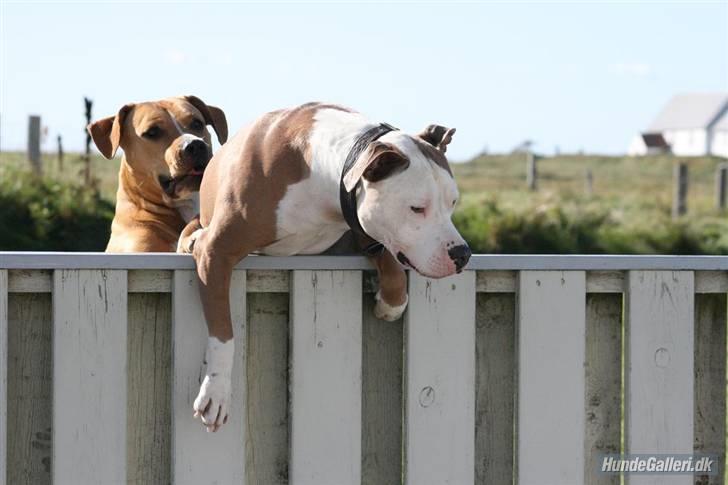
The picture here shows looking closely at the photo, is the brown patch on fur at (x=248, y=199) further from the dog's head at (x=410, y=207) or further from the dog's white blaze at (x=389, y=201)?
the dog's head at (x=410, y=207)

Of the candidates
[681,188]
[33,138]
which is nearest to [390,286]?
[33,138]

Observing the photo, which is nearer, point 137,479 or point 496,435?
point 137,479

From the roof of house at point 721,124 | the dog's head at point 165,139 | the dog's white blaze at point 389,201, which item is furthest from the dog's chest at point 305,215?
the roof of house at point 721,124

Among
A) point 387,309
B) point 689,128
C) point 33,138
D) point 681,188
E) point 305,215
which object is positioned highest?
point 689,128

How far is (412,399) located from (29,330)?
41.9 inches

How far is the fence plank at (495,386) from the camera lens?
11.3ft

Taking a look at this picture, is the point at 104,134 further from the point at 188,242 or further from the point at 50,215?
the point at 50,215

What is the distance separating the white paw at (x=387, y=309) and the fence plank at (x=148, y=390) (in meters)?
0.57

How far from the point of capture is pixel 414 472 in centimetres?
335

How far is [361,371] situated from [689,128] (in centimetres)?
6969

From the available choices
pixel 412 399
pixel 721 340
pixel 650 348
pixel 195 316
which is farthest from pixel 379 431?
pixel 721 340

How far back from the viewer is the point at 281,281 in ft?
10.8

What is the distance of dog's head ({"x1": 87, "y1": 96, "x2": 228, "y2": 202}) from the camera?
417cm

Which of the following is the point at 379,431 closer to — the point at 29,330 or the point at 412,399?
the point at 412,399
